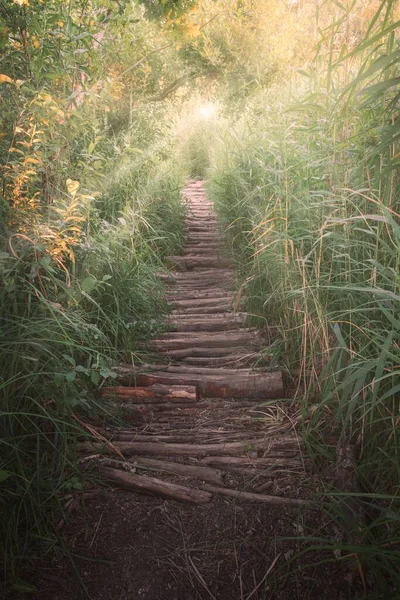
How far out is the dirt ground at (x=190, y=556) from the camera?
194cm

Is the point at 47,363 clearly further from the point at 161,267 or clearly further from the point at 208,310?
the point at 161,267

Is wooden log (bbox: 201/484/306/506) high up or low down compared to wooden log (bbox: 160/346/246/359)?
down

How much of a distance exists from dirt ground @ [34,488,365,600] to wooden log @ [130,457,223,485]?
14 cm

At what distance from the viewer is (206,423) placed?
2.97 meters

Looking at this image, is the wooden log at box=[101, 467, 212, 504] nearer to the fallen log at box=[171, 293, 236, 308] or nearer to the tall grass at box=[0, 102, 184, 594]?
the tall grass at box=[0, 102, 184, 594]

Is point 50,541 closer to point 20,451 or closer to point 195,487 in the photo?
point 20,451

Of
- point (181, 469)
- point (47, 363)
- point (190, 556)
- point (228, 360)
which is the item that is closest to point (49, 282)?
point (47, 363)

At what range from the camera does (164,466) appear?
260 centimetres

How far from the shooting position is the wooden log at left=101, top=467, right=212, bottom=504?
2.38 meters

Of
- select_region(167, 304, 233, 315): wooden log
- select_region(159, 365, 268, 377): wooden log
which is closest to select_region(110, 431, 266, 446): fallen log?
select_region(159, 365, 268, 377): wooden log

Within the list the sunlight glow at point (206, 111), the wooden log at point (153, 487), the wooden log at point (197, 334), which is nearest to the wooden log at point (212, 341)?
the wooden log at point (197, 334)

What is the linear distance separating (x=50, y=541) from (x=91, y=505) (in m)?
0.30

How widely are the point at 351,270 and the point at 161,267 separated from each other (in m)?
2.90

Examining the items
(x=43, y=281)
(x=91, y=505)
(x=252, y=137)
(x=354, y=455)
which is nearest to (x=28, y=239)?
(x=43, y=281)
